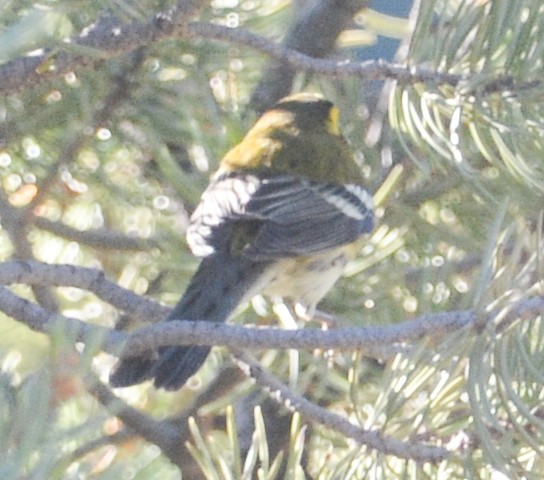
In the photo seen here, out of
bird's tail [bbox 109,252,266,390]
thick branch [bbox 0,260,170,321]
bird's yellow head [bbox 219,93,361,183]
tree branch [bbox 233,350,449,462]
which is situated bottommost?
bird's yellow head [bbox 219,93,361,183]

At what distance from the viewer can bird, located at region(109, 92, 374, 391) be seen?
39.7 inches

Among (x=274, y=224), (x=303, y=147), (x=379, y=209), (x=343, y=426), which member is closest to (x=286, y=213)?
(x=274, y=224)

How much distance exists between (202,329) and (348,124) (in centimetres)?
47

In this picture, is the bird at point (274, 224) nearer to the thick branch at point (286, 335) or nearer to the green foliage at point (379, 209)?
the green foliage at point (379, 209)

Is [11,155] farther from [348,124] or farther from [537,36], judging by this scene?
[537,36]

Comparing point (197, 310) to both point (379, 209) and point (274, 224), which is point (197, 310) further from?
point (274, 224)

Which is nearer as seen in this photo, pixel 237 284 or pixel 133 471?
pixel 133 471

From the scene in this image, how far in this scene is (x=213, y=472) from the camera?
778mm

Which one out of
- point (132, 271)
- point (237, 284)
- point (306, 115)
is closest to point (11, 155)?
point (132, 271)

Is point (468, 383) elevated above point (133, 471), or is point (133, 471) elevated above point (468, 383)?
point (133, 471)

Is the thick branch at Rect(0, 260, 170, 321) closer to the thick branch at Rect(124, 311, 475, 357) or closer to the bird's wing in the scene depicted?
the thick branch at Rect(124, 311, 475, 357)

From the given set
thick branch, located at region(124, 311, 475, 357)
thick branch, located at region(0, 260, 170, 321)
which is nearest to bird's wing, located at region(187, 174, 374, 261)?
thick branch, located at region(0, 260, 170, 321)

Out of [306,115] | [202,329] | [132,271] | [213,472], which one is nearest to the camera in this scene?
[202,329]

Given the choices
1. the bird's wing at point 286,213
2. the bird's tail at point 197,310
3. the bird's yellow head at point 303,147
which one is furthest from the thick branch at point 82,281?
the bird's yellow head at point 303,147
